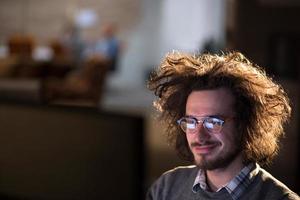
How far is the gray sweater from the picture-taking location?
89cm

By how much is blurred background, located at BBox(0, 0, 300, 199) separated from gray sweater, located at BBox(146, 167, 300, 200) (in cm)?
9

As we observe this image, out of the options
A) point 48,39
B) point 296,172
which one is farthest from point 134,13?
point 296,172

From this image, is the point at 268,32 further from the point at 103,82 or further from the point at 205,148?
the point at 205,148

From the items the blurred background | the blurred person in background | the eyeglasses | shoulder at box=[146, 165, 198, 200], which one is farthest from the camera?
the blurred person in background

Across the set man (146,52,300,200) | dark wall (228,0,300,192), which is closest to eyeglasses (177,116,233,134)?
man (146,52,300,200)

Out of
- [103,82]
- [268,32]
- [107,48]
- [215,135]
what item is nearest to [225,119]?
[215,135]

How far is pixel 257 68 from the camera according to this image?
3.02 ft

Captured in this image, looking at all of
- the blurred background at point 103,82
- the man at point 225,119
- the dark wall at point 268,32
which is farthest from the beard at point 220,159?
the dark wall at point 268,32

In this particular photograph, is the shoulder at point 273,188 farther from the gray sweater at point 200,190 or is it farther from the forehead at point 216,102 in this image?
the forehead at point 216,102

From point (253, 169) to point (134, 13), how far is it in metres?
11.7

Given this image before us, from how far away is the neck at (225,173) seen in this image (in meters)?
0.89

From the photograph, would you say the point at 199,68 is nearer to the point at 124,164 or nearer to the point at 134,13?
the point at 124,164

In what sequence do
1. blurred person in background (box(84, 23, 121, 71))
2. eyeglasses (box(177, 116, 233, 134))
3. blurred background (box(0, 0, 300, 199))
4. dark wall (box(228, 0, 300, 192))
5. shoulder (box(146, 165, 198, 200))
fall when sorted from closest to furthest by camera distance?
eyeglasses (box(177, 116, 233, 134))
shoulder (box(146, 165, 198, 200))
blurred background (box(0, 0, 300, 199))
dark wall (box(228, 0, 300, 192))
blurred person in background (box(84, 23, 121, 71))

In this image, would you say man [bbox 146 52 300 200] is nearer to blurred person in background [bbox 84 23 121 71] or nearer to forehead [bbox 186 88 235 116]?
forehead [bbox 186 88 235 116]
